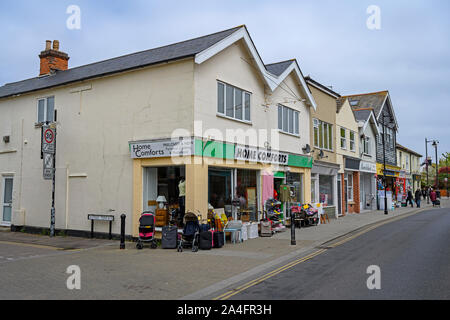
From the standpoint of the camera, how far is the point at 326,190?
76.0 feet

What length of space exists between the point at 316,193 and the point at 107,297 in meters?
16.5

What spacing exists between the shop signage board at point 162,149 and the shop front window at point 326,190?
12.1 meters

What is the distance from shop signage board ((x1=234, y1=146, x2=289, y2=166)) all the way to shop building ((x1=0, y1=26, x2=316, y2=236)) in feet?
0.16

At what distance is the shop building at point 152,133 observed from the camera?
13.1m

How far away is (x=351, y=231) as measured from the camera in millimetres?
16266

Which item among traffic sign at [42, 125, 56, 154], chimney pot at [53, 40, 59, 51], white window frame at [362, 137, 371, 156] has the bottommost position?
traffic sign at [42, 125, 56, 154]

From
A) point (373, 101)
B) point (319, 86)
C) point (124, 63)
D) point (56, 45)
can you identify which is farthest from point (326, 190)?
point (56, 45)

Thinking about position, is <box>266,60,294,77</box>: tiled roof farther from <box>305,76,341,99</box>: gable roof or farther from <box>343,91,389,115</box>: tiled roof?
<box>343,91,389,115</box>: tiled roof

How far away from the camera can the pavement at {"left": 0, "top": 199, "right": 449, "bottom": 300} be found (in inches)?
278

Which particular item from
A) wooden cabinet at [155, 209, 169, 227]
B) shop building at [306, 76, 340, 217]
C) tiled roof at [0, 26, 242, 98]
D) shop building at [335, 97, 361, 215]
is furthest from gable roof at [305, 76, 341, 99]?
wooden cabinet at [155, 209, 169, 227]

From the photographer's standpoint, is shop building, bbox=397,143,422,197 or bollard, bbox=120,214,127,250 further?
shop building, bbox=397,143,422,197

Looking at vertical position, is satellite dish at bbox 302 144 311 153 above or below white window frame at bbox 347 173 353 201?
above
